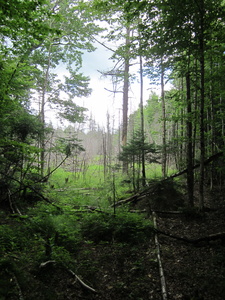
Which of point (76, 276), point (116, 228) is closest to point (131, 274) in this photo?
point (76, 276)

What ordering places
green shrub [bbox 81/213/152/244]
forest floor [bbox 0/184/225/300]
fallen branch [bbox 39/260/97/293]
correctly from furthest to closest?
green shrub [bbox 81/213/152/244] → fallen branch [bbox 39/260/97/293] → forest floor [bbox 0/184/225/300]

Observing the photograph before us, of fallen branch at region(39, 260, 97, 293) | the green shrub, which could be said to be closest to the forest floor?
fallen branch at region(39, 260, 97, 293)

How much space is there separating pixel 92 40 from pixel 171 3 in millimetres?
9783

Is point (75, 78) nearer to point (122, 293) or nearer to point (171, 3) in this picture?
point (171, 3)

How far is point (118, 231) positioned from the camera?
4680mm

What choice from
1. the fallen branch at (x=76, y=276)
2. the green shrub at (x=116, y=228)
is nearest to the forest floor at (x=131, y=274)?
the fallen branch at (x=76, y=276)

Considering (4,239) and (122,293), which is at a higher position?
(4,239)

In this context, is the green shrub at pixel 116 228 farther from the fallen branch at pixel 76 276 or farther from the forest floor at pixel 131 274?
the fallen branch at pixel 76 276

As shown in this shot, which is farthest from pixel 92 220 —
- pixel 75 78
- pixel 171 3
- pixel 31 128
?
pixel 75 78

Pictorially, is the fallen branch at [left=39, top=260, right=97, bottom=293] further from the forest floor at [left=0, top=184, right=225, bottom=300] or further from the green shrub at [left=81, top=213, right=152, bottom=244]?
the green shrub at [left=81, top=213, right=152, bottom=244]

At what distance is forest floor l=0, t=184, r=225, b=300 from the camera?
2.68 metres

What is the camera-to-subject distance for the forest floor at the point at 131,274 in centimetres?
268

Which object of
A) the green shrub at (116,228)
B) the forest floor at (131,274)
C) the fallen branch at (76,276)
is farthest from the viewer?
the green shrub at (116,228)

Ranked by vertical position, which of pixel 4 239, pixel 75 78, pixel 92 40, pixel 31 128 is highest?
pixel 92 40
